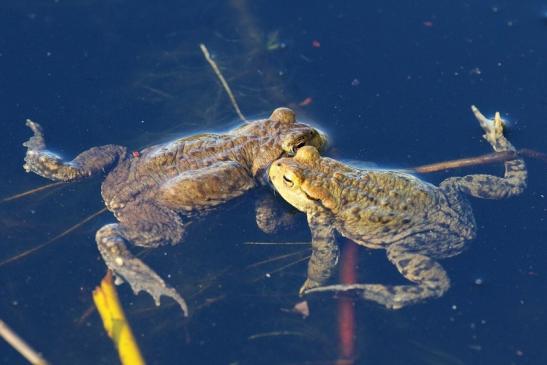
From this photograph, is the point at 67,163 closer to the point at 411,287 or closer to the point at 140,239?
the point at 140,239

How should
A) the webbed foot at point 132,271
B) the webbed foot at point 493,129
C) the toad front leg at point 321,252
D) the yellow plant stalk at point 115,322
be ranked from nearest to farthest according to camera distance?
the yellow plant stalk at point 115,322 < the webbed foot at point 132,271 < the toad front leg at point 321,252 < the webbed foot at point 493,129

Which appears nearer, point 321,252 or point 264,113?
point 321,252

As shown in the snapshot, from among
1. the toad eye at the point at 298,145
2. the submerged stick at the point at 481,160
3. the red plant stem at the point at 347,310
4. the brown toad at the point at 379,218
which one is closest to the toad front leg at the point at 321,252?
the brown toad at the point at 379,218

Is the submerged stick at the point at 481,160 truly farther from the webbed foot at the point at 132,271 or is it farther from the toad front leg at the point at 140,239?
the webbed foot at the point at 132,271

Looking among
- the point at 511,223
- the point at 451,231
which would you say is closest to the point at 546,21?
the point at 511,223

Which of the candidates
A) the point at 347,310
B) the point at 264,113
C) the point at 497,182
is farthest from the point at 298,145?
the point at 497,182

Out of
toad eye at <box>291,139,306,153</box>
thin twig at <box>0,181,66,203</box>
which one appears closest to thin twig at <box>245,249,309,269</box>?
toad eye at <box>291,139,306,153</box>
